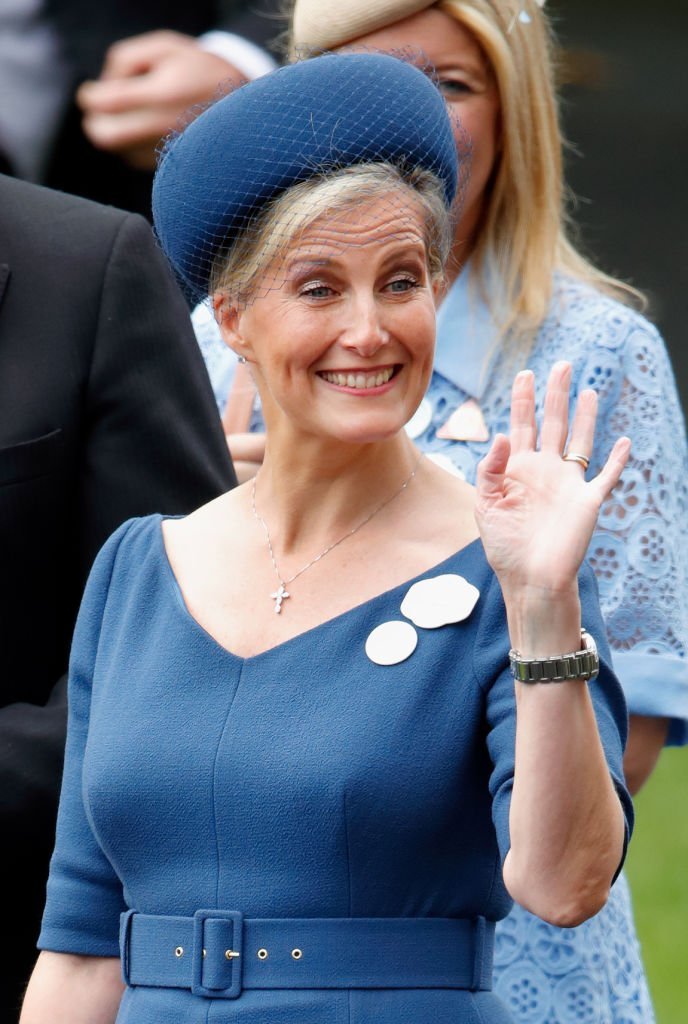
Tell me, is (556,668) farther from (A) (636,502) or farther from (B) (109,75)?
(B) (109,75)

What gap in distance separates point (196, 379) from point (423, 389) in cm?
64

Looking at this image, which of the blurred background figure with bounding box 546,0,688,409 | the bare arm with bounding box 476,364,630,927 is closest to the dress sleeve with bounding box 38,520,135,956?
the bare arm with bounding box 476,364,630,927

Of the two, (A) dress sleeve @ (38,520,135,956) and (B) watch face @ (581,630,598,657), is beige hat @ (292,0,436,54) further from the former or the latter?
(B) watch face @ (581,630,598,657)

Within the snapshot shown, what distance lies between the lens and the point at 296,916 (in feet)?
8.28

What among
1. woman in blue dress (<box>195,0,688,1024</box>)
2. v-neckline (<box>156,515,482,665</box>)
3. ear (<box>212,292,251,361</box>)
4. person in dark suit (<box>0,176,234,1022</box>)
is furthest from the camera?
woman in blue dress (<box>195,0,688,1024</box>)

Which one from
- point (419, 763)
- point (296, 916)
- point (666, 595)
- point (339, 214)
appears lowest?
point (666, 595)

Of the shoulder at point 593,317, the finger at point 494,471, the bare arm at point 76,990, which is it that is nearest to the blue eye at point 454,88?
the shoulder at point 593,317

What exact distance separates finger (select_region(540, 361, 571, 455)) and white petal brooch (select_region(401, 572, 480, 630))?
0.24 meters

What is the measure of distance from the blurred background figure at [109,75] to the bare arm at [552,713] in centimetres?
244

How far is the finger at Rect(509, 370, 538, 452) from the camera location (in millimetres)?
2408

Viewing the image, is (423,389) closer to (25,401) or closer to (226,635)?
(226,635)

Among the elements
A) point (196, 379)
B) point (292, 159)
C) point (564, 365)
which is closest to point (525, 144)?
point (196, 379)

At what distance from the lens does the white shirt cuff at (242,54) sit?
455cm

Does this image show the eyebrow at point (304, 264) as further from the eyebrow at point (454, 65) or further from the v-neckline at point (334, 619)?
the eyebrow at point (454, 65)
